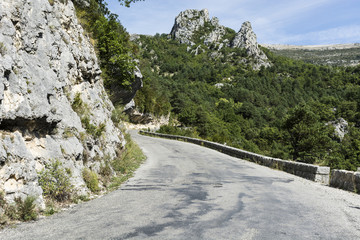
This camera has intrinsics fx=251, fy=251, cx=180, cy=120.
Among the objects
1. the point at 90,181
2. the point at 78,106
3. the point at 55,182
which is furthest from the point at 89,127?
the point at 55,182

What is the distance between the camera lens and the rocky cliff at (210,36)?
175 metres

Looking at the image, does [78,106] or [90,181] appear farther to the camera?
[78,106]

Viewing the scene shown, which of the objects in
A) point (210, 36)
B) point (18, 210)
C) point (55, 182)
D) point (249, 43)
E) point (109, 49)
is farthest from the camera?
point (210, 36)

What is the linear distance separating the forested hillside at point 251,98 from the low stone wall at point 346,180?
32.0m

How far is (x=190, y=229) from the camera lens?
452cm

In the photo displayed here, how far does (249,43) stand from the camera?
176 meters

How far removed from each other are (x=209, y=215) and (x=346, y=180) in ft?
20.2

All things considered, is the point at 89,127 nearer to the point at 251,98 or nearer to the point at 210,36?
the point at 251,98

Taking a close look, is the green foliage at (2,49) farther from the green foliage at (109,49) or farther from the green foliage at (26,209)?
the green foliage at (109,49)

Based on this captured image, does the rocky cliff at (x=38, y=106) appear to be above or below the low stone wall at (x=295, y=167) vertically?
above

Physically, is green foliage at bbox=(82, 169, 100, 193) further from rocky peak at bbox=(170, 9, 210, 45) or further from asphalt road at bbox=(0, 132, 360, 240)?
rocky peak at bbox=(170, 9, 210, 45)

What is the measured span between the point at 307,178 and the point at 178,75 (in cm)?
13775

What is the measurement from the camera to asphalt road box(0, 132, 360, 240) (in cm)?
437

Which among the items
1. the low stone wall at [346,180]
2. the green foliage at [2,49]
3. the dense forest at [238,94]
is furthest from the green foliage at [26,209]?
the dense forest at [238,94]
